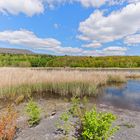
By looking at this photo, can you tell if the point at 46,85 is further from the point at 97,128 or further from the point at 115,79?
the point at 115,79

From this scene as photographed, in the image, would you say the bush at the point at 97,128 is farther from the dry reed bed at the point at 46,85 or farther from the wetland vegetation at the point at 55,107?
the dry reed bed at the point at 46,85

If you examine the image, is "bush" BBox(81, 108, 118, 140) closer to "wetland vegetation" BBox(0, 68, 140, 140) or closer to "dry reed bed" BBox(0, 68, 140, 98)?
"wetland vegetation" BBox(0, 68, 140, 140)

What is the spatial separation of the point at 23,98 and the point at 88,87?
3.83 metres

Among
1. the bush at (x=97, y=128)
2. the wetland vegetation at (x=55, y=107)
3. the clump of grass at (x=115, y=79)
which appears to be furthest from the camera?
the clump of grass at (x=115, y=79)

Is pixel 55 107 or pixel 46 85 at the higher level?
pixel 46 85

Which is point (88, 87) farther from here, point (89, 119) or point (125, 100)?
point (89, 119)

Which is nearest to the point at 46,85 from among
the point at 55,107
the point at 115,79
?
the point at 55,107

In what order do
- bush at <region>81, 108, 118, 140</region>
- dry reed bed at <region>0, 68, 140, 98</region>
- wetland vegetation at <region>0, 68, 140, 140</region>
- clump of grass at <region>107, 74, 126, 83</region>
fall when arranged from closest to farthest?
1. bush at <region>81, 108, 118, 140</region>
2. wetland vegetation at <region>0, 68, 140, 140</region>
3. dry reed bed at <region>0, 68, 140, 98</region>
4. clump of grass at <region>107, 74, 126, 83</region>

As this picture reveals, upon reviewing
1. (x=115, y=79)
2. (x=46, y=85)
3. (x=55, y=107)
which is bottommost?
(x=115, y=79)

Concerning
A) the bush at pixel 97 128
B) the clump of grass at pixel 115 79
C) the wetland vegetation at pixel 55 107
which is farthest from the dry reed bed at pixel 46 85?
the bush at pixel 97 128

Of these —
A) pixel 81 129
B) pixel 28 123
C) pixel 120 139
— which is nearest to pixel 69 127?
pixel 81 129

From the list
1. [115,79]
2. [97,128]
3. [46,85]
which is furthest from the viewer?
[115,79]

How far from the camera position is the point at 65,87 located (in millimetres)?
10766

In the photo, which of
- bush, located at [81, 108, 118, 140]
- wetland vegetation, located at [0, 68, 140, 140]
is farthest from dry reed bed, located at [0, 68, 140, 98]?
bush, located at [81, 108, 118, 140]
